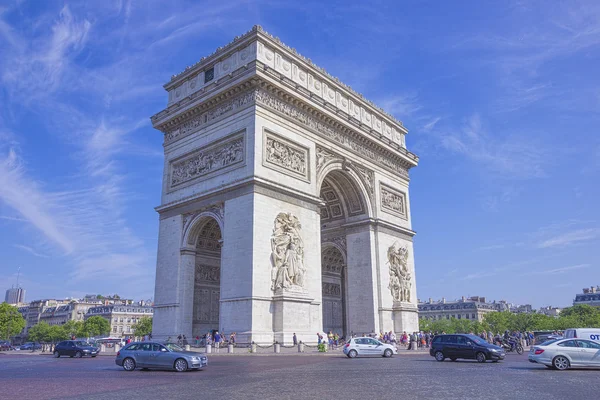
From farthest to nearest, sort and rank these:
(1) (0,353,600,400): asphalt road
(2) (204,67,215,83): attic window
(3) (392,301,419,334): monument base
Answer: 1. (3) (392,301,419,334): monument base
2. (2) (204,67,215,83): attic window
3. (1) (0,353,600,400): asphalt road

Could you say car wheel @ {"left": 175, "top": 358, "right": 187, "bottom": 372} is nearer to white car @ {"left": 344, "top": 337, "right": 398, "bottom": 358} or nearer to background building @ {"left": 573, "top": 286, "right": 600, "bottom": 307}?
white car @ {"left": 344, "top": 337, "right": 398, "bottom": 358}

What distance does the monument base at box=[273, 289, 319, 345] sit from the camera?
25.5 metres

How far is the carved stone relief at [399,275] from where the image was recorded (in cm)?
3556

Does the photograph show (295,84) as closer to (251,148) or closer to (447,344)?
(251,148)

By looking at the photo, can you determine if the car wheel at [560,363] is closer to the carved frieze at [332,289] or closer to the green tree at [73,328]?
the carved frieze at [332,289]

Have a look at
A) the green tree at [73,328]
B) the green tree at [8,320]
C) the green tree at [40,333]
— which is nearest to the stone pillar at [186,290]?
the green tree at [8,320]

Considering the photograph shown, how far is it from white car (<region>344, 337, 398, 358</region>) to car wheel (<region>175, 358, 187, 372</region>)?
10.2 meters

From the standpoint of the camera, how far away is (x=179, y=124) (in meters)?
32.9

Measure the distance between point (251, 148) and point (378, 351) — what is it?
12527 mm

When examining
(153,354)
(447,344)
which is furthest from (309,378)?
(447,344)

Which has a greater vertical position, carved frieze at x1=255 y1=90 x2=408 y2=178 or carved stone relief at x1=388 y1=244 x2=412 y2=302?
carved frieze at x1=255 y1=90 x2=408 y2=178

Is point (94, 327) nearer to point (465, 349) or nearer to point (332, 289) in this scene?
point (332, 289)

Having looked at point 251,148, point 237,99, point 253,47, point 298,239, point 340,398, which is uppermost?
point 253,47

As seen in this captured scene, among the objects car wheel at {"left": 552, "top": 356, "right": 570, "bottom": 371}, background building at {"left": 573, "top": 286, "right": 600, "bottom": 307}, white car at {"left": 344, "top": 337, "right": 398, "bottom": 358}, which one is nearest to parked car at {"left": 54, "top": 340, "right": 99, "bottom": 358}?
white car at {"left": 344, "top": 337, "right": 398, "bottom": 358}
